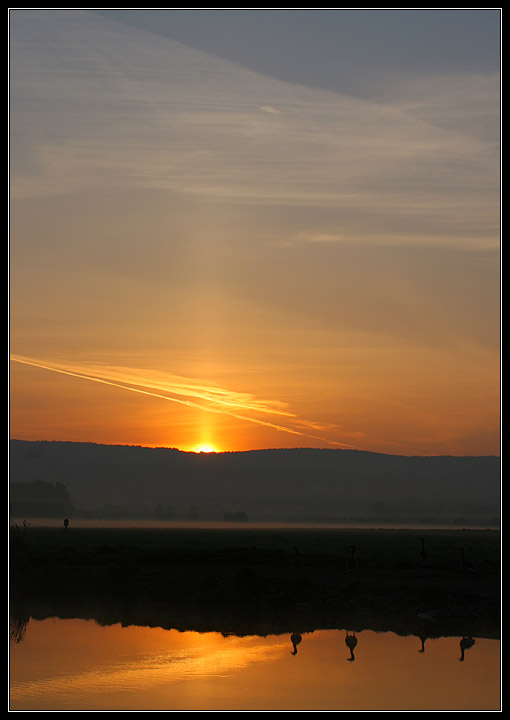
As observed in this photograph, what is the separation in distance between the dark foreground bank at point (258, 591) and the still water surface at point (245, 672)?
243 cm

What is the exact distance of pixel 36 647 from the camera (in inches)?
1102

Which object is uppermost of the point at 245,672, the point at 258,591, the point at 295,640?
the point at 258,591

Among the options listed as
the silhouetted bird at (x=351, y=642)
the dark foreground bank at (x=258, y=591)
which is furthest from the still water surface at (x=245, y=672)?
the dark foreground bank at (x=258, y=591)

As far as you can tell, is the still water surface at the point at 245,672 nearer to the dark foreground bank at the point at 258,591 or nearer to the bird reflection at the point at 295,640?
the bird reflection at the point at 295,640

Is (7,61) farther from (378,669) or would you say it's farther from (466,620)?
(466,620)

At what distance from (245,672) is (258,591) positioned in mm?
13431

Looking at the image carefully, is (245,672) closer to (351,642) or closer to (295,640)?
(295,640)

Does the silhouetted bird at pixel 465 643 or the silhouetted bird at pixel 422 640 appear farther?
the silhouetted bird at pixel 422 640

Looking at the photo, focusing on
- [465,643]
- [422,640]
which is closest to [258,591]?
[422,640]

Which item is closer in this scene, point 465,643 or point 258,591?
point 465,643

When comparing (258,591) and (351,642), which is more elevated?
(258,591)

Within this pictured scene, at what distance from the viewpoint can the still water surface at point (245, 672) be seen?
21.0 metres

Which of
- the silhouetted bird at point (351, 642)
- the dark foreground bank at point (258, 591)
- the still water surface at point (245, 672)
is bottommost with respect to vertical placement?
the still water surface at point (245, 672)

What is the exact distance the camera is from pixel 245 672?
926 inches
